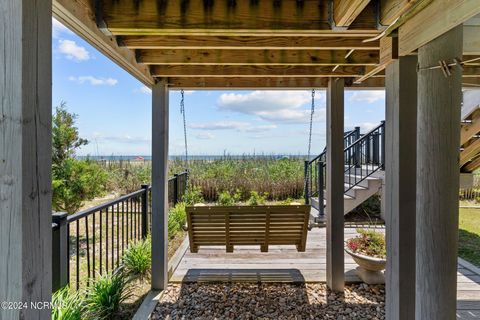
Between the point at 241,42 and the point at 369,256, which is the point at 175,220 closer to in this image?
the point at 369,256

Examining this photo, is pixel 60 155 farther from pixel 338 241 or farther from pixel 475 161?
pixel 475 161

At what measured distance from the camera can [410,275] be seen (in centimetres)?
138

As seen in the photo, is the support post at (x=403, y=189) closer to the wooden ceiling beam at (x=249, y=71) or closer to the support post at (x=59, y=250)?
the wooden ceiling beam at (x=249, y=71)

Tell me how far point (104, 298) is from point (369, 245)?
2.69 meters

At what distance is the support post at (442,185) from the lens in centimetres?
112

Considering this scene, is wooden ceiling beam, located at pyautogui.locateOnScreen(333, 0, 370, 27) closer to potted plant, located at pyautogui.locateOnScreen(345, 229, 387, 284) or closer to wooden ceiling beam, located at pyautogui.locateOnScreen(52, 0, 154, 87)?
wooden ceiling beam, located at pyautogui.locateOnScreen(52, 0, 154, 87)

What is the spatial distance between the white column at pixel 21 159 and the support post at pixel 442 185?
1.49m

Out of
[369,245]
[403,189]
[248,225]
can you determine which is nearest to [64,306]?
[248,225]

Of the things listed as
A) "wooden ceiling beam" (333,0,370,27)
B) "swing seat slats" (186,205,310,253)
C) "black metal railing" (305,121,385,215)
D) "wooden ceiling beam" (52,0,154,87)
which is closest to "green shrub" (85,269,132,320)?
"swing seat slats" (186,205,310,253)

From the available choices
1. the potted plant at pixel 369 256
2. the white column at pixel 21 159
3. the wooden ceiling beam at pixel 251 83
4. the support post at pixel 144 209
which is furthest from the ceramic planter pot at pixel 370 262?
the white column at pixel 21 159

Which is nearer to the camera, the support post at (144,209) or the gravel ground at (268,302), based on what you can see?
the gravel ground at (268,302)

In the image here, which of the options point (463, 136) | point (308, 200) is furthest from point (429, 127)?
point (308, 200)

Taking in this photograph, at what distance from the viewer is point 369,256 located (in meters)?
2.78

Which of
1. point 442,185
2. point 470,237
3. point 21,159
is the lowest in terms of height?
point 470,237
